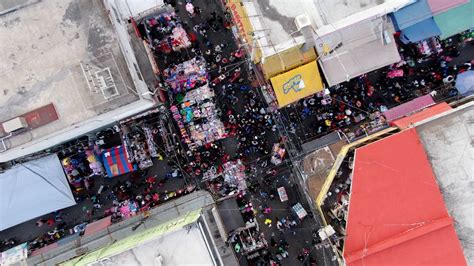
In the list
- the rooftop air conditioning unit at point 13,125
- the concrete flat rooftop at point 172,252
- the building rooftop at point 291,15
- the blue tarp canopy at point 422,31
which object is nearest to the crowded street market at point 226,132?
the blue tarp canopy at point 422,31

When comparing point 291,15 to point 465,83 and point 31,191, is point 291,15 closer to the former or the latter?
point 465,83

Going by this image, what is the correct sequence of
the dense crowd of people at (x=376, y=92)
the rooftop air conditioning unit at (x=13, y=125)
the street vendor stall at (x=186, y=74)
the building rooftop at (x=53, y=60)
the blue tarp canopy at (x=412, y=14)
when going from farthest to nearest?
the dense crowd of people at (x=376, y=92), the street vendor stall at (x=186, y=74), the blue tarp canopy at (x=412, y=14), the building rooftop at (x=53, y=60), the rooftop air conditioning unit at (x=13, y=125)

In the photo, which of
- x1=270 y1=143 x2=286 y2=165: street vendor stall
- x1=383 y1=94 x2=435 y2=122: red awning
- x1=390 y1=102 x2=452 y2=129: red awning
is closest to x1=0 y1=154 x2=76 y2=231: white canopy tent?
x1=270 y1=143 x2=286 y2=165: street vendor stall

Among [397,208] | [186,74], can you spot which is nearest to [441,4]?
[397,208]

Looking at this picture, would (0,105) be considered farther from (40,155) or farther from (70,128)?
(40,155)

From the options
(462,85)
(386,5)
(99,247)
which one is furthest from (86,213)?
(462,85)

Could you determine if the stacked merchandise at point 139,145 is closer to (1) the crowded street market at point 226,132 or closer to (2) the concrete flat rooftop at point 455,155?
(1) the crowded street market at point 226,132

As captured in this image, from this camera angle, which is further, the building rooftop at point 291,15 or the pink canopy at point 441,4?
the pink canopy at point 441,4
